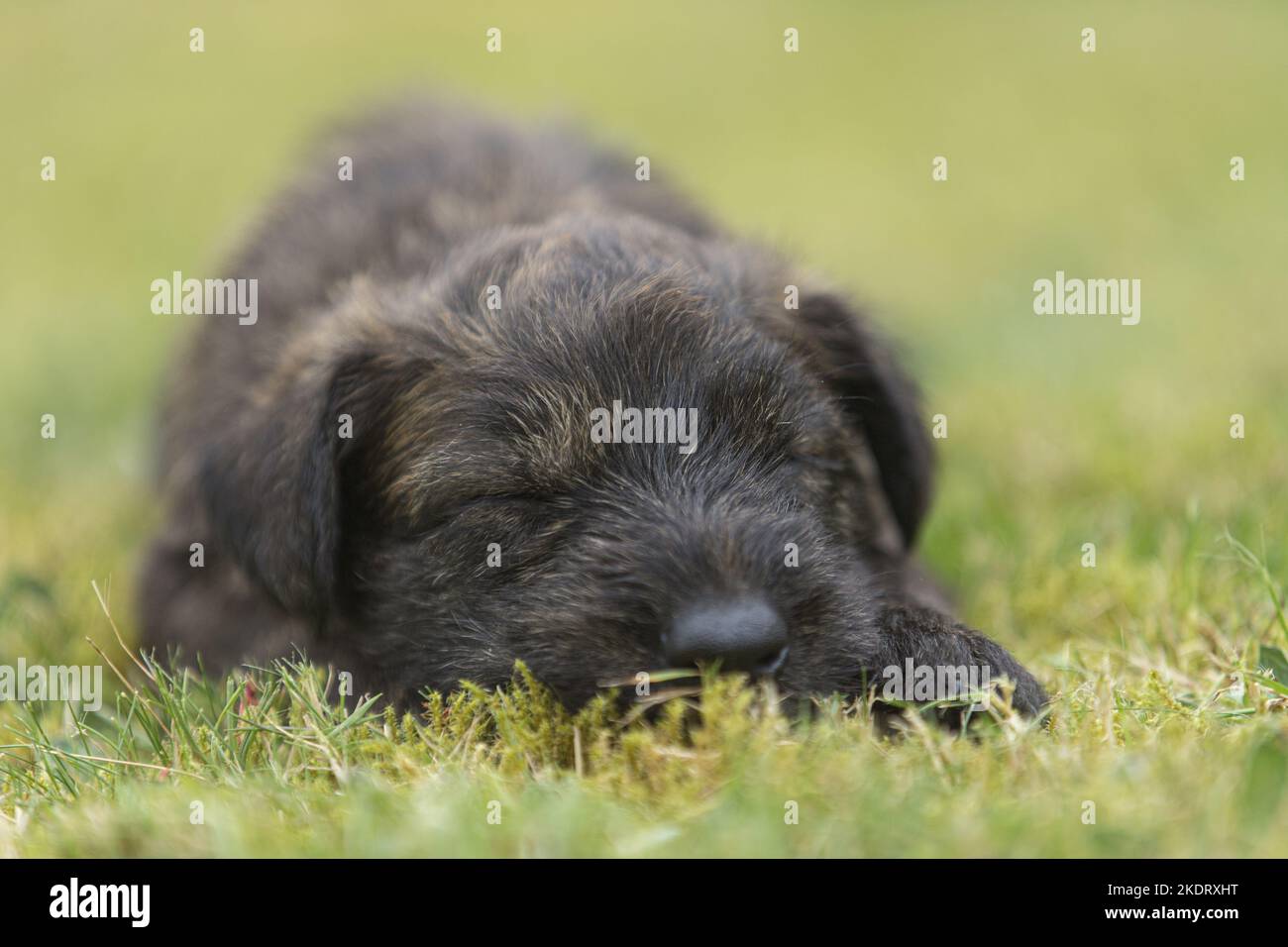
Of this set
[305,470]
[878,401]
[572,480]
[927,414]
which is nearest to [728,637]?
[572,480]

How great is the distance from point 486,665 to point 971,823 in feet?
4.45

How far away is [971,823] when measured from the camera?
95.3 inches

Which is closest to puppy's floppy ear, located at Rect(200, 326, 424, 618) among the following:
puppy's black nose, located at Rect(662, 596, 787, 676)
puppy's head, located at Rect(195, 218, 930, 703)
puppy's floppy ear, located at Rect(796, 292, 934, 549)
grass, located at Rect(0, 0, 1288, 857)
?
puppy's head, located at Rect(195, 218, 930, 703)

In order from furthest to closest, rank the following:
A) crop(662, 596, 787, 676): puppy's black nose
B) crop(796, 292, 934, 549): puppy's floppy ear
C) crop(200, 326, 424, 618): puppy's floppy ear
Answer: crop(796, 292, 934, 549): puppy's floppy ear → crop(200, 326, 424, 618): puppy's floppy ear → crop(662, 596, 787, 676): puppy's black nose

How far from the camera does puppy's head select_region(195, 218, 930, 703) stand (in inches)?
126

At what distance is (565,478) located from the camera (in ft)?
11.4

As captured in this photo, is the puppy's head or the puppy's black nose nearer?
the puppy's black nose

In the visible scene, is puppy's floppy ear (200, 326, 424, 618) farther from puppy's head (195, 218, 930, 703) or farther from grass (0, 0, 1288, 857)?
grass (0, 0, 1288, 857)

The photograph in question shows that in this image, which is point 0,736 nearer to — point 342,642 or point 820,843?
point 342,642

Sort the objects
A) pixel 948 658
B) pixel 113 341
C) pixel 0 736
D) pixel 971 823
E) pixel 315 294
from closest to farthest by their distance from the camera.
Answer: pixel 971 823 → pixel 948 658 → pixel 0 736 → pixel 315 294 → pixel 113 341

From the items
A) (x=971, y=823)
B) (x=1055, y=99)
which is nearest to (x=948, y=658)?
(x=971, y=823)

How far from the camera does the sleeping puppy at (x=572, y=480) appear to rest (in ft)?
10.6
